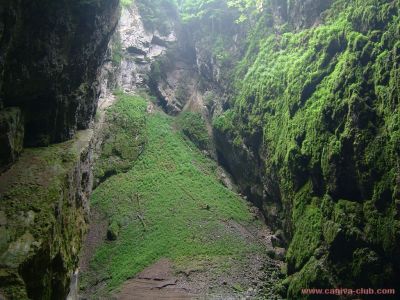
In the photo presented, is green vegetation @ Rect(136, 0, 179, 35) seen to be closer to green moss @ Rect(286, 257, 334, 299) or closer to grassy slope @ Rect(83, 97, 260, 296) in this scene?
grassy slope @ Rect(83, 97, 260, 296)

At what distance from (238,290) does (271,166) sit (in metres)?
9.39

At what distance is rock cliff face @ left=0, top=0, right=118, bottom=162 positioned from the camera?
15234mm

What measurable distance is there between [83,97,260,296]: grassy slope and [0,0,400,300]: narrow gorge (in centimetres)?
13

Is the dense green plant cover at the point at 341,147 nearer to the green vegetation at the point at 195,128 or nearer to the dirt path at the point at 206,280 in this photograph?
the dirt path at the point at 206,280

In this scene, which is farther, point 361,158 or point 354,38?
point 354,38

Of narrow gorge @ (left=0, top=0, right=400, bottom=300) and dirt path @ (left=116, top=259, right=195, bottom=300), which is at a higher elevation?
narrow gorge @ (left=0, top=0, right=400, bottom=300)

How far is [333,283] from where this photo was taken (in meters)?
18.8

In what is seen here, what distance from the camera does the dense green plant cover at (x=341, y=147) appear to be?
714 inches

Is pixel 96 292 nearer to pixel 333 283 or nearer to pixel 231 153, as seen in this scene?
pixel 333 283

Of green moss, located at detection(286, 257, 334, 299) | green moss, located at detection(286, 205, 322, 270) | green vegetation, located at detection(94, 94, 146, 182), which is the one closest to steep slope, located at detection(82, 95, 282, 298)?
green vegetation, located at detection(94, 94, 146, 182)

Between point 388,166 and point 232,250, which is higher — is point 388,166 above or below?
above

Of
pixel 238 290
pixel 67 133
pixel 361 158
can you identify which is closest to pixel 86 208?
pixel 67 133

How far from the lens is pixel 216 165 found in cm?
3562

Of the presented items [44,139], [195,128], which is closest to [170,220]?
[44,139]
